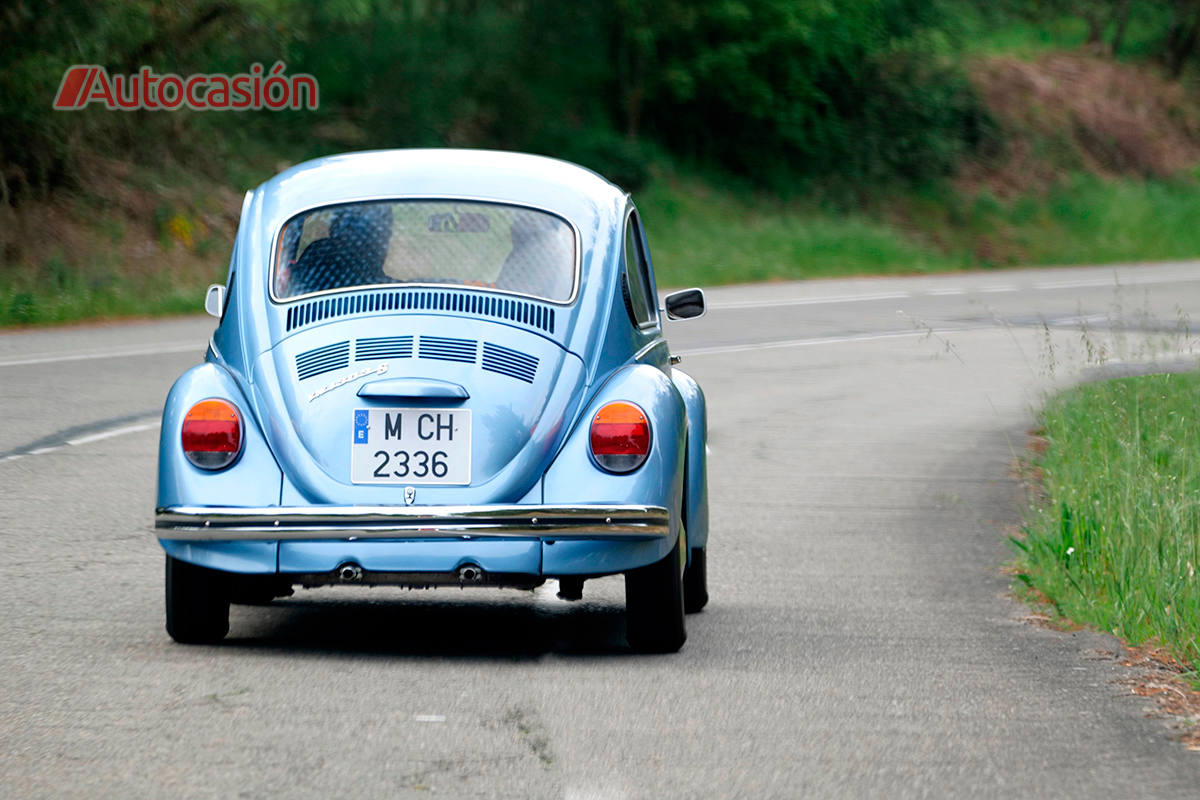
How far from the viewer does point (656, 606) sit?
6602 mm

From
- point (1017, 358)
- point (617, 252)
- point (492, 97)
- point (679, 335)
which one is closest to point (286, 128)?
point (492, 97)

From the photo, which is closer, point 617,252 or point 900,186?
point 617,252

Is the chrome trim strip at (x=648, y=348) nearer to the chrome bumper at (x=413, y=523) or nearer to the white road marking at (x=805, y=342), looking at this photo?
the chrome bumper at (x=413, y=523)

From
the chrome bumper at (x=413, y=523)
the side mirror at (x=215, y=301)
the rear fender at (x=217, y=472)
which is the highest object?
the side mirror at (x=215, y=301)

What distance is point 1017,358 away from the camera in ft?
67.8

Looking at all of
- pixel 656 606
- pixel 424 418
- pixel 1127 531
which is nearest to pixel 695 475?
pixel 656 606

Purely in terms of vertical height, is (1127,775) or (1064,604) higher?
(1127,775)

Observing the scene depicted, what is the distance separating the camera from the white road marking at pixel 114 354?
57.2 feet

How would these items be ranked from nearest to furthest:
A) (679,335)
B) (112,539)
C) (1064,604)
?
(1064,604) < (112,539) < (679,335)

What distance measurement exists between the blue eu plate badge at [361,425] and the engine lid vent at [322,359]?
22cm

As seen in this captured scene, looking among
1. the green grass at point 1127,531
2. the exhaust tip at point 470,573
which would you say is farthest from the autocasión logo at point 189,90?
the exhaust tip at point 470,573

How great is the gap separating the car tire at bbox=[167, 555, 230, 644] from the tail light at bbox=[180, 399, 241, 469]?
36cm

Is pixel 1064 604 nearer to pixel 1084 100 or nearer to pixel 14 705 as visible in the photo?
pixel 14 705

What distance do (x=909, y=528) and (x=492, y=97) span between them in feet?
95.5
